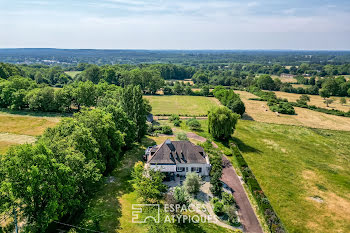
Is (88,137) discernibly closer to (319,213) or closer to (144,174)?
(144,174)

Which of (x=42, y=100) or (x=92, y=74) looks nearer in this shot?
(x=42, y=100)

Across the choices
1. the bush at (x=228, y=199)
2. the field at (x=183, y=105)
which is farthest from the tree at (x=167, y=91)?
the bush at (x=228, y=199)

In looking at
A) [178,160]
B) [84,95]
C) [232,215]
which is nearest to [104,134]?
[178,160]

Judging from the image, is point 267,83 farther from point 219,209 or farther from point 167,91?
point 219,209

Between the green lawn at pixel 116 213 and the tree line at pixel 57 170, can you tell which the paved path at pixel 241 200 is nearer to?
the green lawn at pixel 116 213

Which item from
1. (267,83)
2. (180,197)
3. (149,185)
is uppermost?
(267,83)

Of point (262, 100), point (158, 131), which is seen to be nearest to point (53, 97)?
point (158, 131)

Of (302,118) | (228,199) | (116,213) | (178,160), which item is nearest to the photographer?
(116,213)
